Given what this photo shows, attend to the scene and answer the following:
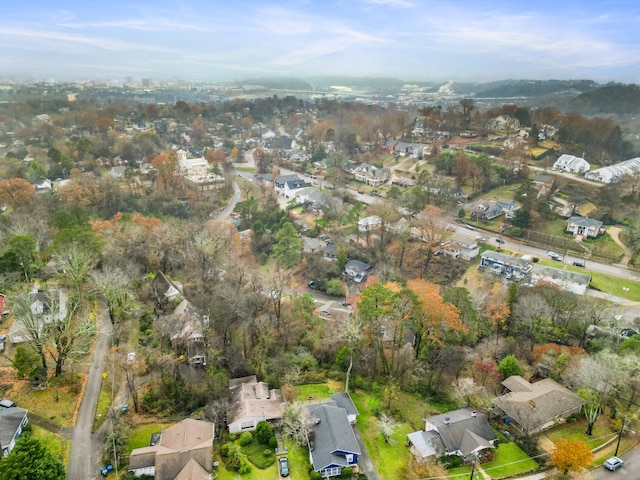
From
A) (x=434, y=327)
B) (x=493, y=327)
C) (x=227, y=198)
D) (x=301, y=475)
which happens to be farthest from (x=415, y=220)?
(x=301, y=475)

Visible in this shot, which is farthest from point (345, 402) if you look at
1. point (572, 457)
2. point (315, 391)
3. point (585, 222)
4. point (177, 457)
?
point (585, 222)

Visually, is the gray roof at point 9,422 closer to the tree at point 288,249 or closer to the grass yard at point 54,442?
the grass yard at point 54,442

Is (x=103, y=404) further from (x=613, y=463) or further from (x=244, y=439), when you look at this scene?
(x=613, y=463)

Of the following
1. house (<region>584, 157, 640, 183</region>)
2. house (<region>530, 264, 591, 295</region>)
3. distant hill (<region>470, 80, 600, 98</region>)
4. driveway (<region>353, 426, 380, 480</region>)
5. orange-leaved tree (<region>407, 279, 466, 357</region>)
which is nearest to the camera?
driveway (<region>353, 426, 380, 480</region>)

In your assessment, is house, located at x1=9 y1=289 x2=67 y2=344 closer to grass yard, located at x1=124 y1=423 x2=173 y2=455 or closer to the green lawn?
grass yard, located at x1=124 y1=423 x2=173 y2=455

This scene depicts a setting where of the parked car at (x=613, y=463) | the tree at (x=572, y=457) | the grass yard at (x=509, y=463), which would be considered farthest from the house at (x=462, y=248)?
the tree at (x=572, y=457)

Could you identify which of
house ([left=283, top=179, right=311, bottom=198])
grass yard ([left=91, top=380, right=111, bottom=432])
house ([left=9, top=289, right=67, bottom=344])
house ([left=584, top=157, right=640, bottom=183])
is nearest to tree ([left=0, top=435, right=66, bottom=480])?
grass yard ([left=91, top=380, right=111, bottom=432])

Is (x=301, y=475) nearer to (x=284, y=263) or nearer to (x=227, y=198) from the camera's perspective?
(x=284, y=263)
